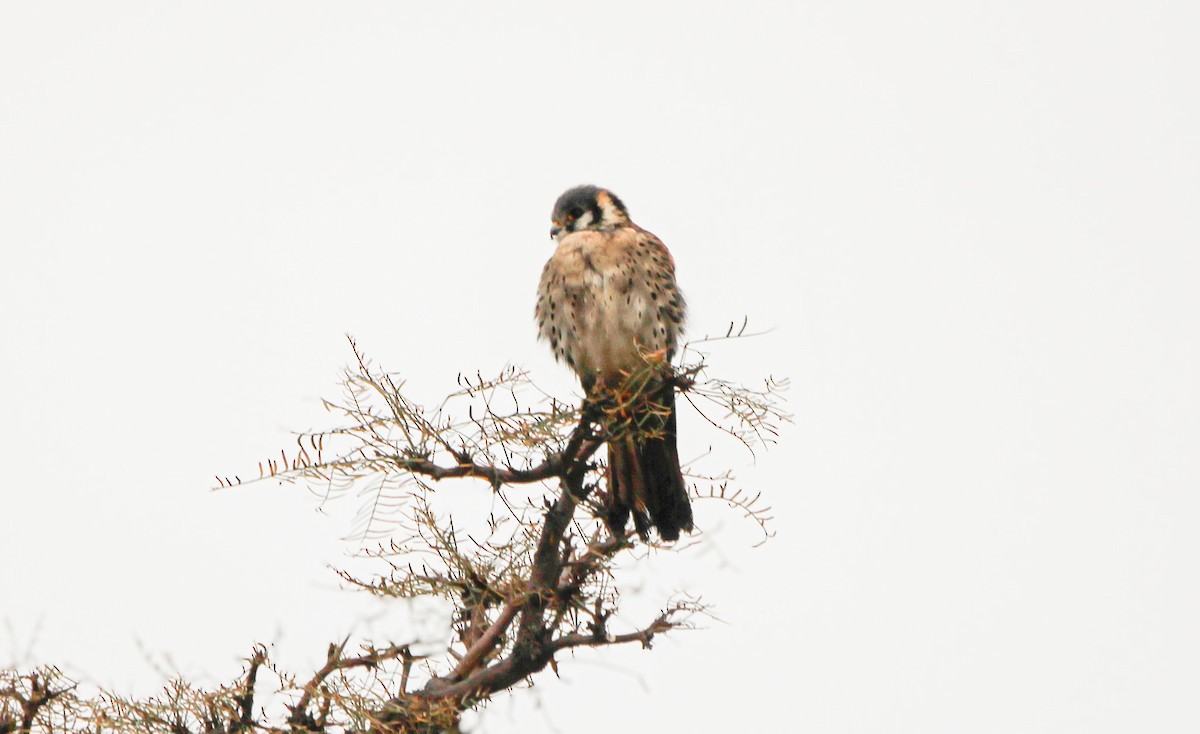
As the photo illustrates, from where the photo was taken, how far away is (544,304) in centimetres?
497

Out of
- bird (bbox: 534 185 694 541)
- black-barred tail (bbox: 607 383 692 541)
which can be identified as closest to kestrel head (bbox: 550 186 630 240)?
bird (bbox: 534 185 694 541)

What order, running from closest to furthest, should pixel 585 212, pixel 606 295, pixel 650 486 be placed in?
1. pixel 650 486
2. pixel 606 295
3. pixel 585 212

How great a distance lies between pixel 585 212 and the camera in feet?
16.8

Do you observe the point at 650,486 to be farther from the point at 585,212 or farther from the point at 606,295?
the point at 585,212

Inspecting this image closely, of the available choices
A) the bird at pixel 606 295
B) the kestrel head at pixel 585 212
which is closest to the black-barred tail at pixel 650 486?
the bird at pixel 606 295

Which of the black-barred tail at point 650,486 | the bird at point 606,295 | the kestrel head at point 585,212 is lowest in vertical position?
the black-barred tail at point 650,486

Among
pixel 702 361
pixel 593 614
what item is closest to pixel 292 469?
pixel 593 614

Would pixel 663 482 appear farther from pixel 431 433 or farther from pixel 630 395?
pixel 431 433

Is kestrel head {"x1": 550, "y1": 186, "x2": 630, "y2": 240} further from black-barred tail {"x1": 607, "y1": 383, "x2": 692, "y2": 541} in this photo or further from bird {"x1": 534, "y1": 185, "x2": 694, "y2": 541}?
black-barred tail {"x1": 607, "y1": 383, "x2": 692, "y2": 541}

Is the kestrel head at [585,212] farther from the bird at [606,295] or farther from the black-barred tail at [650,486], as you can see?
the black-barred tail at [650,486]

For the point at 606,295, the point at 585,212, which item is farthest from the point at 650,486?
the point at 585,212

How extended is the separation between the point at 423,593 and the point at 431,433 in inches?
20.2

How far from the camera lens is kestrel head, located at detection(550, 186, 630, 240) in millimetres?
5094

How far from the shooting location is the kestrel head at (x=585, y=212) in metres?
5.09
